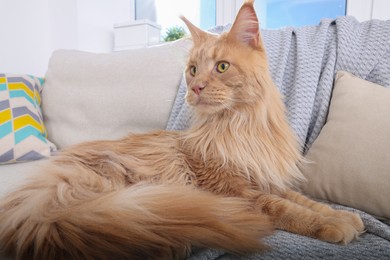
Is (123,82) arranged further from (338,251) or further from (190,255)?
(338,251)

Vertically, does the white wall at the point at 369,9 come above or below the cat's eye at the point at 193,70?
above

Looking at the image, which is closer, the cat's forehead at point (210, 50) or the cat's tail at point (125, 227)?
the cat's tail at point (125, 227)

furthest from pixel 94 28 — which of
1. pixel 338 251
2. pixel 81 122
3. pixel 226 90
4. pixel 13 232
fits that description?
pixel 338 251

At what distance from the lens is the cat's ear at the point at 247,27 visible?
86 centimetres

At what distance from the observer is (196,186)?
83 cm

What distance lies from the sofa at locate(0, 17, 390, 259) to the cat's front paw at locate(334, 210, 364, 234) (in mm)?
22

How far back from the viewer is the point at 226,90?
0.83 meters

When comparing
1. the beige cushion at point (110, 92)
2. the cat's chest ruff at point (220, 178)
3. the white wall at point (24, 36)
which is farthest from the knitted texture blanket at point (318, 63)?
the white wall at point (24, 36)

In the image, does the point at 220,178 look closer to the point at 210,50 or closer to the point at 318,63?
the point at 210,50

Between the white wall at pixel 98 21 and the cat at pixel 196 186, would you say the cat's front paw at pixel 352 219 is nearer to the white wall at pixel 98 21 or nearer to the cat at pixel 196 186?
the cat at pixel 196 186

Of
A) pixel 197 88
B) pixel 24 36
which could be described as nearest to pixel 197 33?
pixel 197 88

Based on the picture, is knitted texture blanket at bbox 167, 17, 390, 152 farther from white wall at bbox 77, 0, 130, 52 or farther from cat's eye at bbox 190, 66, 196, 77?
white wall at bbox 77, 0, 130, 52

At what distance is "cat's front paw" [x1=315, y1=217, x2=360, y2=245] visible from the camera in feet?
1.98

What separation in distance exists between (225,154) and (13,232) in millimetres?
581
